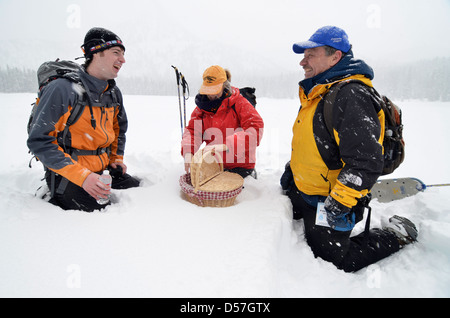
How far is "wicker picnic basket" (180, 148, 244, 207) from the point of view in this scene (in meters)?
2.55

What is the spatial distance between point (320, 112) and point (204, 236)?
171 cm

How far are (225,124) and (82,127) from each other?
6.43ft

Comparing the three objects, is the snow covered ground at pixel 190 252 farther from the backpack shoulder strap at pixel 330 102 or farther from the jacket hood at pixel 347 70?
the jacket hood at pixel 347 70

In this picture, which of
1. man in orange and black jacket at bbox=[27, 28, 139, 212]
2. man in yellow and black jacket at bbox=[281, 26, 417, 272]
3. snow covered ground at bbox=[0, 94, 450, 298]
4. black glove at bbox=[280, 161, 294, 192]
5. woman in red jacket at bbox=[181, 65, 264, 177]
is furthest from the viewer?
woman in red jacket at bbox=[181, 65, 264, 177]

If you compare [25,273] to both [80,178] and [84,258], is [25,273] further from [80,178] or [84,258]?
[80,178]

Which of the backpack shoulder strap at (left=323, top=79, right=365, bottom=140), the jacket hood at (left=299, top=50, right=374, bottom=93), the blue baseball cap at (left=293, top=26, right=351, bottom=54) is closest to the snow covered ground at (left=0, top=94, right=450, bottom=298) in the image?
the backpack shoulder strap at (left=323, top=79, right=365, bottom=140)

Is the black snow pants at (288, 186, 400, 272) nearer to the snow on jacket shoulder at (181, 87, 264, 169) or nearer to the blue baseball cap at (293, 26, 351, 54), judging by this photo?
the snow on jacket shoulder at (181, 87, 264, 169)

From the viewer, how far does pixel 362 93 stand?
202 centimetres

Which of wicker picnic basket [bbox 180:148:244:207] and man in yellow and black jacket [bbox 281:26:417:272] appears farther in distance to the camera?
wicker picnic basket [bbox 180:148:244:207]

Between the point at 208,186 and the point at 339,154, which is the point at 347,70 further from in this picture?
the point at 208,186

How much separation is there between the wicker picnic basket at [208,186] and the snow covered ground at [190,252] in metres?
0.11

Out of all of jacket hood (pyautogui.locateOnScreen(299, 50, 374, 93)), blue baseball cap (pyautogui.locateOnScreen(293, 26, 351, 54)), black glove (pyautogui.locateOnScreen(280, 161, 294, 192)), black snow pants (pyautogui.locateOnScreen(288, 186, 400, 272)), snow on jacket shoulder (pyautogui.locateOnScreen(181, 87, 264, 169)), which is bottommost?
black snow pants (pyautogui.locateOnScreen(288, 186, 400, 272))

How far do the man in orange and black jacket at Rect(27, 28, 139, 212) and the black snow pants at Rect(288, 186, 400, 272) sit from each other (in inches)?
93.7
